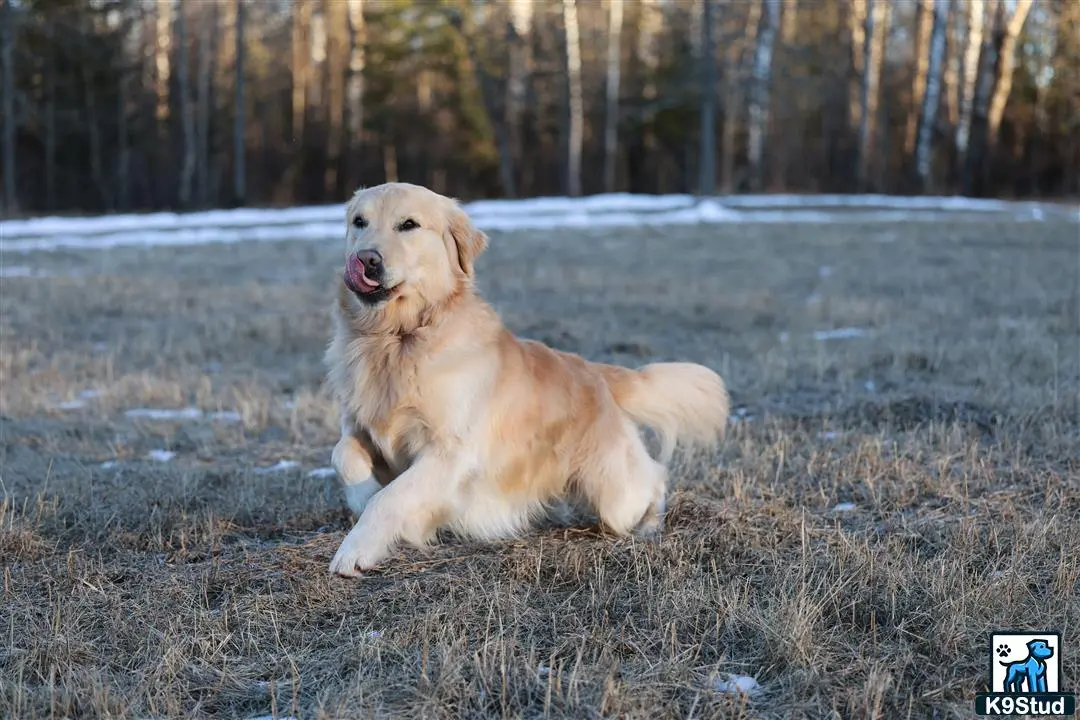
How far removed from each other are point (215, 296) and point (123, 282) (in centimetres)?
137

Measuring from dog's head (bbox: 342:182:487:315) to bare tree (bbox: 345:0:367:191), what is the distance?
28.0 metres

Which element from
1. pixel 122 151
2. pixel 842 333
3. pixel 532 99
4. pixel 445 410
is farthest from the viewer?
pixel 532 99

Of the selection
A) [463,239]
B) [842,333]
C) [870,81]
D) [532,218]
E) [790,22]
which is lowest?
[842,333]

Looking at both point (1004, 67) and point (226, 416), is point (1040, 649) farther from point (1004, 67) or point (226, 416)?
point (1004, 67)

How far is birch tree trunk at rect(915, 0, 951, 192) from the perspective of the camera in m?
25.6

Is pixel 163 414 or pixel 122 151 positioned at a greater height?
pixel 122 151

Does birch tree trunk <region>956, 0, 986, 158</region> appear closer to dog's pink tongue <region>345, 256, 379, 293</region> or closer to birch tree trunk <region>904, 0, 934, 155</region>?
birch tree trunk <region>904, 0, 934, 155</region>

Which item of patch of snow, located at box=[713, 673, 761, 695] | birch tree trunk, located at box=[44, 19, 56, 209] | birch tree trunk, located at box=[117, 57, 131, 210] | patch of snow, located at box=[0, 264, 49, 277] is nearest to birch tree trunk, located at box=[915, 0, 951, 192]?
birch tree trunk, located at box=[117, 57, 131, 210]

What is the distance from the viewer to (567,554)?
3.58 metres

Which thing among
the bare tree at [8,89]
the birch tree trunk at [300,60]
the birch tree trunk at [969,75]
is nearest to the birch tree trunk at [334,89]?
the birch tree trunk at [300,60]

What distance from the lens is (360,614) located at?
3146mm

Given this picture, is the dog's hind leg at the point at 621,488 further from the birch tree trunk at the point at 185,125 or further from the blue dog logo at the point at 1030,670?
the birch tree trunk at the point at 185,125

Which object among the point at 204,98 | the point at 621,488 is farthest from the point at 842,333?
the point at 204,98

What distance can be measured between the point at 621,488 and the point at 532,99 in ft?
103
